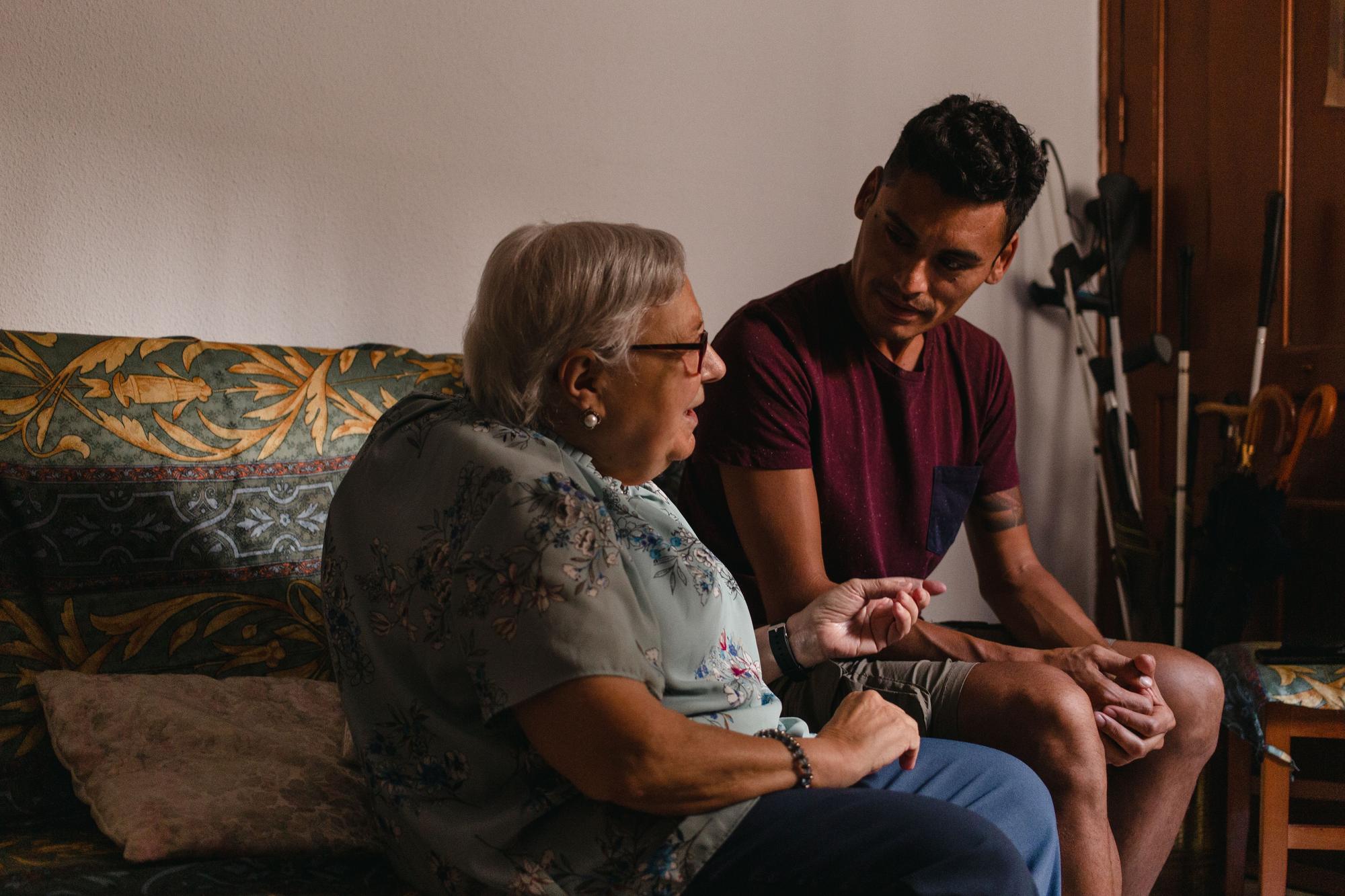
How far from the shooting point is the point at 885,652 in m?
1.67

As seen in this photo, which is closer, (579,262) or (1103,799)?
(579,262)

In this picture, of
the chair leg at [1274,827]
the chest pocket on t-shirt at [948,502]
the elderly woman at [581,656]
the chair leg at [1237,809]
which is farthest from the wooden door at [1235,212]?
the elderly woman at [581,656]

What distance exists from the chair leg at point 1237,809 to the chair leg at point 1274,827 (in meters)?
0.15

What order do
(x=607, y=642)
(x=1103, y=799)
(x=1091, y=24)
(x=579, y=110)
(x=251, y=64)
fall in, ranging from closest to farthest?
(x=607, y=642) → (x=1103, y=799) → (x=251, y=64) → (x=579, y=110) → (x=1091, y=24)

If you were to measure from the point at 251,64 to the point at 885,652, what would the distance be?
1520 mm

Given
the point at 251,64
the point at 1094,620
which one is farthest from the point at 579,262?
the point at 1094,620

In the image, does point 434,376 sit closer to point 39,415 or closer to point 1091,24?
point 39,415

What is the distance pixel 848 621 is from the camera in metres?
1.46

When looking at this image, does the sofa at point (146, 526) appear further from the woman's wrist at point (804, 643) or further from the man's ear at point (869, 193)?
the man's ear at point (869, 193)

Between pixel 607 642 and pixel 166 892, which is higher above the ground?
pixel 607 642

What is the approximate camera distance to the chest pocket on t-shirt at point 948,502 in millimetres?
1807

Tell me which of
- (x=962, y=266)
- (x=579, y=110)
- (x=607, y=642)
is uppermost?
(x=579, y=110)

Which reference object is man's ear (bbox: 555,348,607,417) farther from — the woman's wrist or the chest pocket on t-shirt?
the chest pocket on t-shirt

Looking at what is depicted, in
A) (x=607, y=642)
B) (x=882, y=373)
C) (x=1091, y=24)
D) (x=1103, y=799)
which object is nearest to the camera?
(x=607, y=642)
